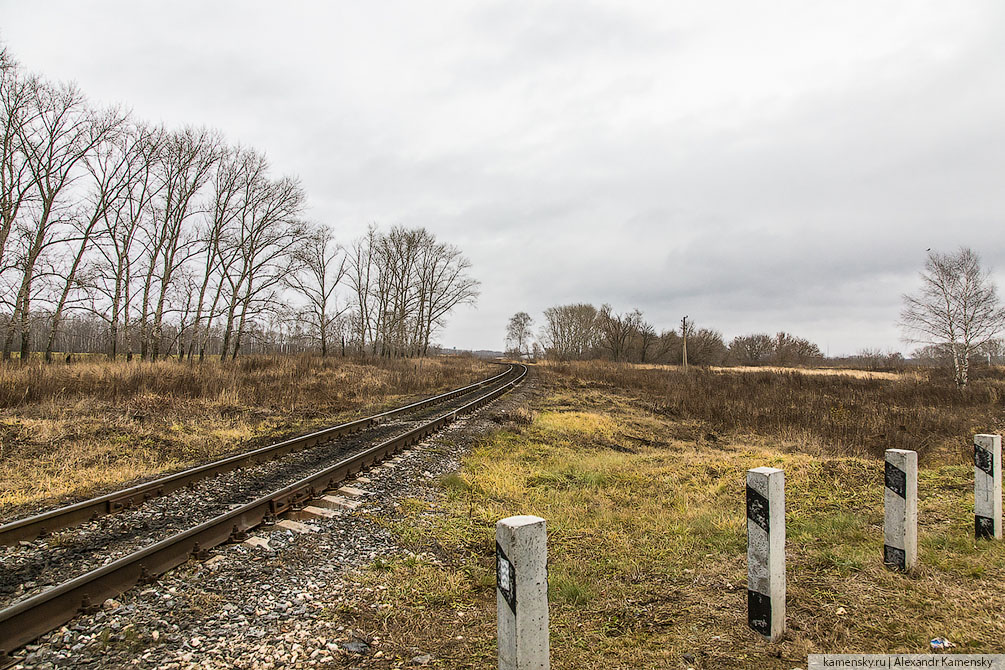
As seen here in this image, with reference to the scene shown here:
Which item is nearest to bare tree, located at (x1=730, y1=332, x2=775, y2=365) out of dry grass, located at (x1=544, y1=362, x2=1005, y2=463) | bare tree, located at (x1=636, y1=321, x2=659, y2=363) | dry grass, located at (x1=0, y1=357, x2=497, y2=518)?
bare tree, located at (x1=636, y1=321, x2=659, y2=363)

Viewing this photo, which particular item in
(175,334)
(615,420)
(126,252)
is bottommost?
(615,420)

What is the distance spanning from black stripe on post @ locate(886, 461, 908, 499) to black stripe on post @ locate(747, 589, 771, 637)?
158 cm

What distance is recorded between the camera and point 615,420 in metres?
16.1

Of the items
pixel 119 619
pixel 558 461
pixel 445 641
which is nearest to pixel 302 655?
pixel 445 641

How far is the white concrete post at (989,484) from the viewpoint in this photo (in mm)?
4371

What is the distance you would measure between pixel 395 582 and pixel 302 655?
116cm

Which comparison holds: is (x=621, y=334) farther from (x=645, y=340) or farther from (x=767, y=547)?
(x=767, y=547)

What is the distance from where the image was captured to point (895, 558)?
3.82 meters

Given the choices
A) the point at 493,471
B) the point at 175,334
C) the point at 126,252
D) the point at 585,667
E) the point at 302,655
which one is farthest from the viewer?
the point at 175,334

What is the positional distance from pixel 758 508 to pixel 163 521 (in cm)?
619

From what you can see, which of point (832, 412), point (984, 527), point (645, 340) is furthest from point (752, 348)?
point (984, 527)

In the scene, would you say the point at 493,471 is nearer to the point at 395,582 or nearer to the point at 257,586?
the point at 395,582

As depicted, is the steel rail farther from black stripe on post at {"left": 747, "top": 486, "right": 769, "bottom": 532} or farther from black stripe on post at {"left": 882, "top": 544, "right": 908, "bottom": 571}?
black stripe on post at {"left": 882, "top": 544, "right": 908, "bottom": 571}

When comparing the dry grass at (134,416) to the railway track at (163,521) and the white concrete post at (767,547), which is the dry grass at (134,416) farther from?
the white concrete post at (767,547)
